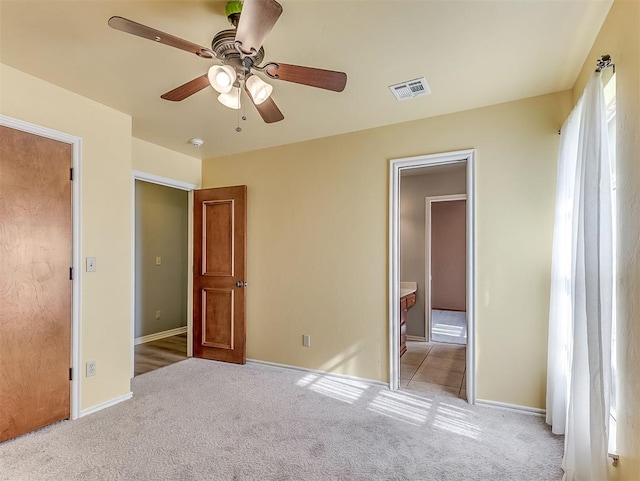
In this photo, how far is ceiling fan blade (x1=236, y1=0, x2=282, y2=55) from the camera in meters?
1.34

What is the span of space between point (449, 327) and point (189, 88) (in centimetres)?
554

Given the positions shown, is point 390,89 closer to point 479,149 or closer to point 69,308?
point 479,149

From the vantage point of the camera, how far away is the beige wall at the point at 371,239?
8.90 ft

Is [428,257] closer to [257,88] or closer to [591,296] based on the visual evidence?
[591,296]

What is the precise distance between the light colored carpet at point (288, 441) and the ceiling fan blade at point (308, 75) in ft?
7.06

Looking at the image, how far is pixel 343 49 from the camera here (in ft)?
6.73

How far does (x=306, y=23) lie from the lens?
1816 mm

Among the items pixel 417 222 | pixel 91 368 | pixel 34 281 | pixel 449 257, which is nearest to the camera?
pixel 34 281

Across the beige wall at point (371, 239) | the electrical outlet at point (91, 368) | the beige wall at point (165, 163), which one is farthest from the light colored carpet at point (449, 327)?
the electrical outlet at point (91, 368)

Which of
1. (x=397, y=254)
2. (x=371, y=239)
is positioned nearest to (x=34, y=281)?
(x=371, y=239)

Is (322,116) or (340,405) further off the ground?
(322,116)

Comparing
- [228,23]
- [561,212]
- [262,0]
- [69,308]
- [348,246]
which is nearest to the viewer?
[262,0]

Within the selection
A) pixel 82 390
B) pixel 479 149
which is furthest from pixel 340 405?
pixel 479 149

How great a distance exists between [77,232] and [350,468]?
8.35 feet
